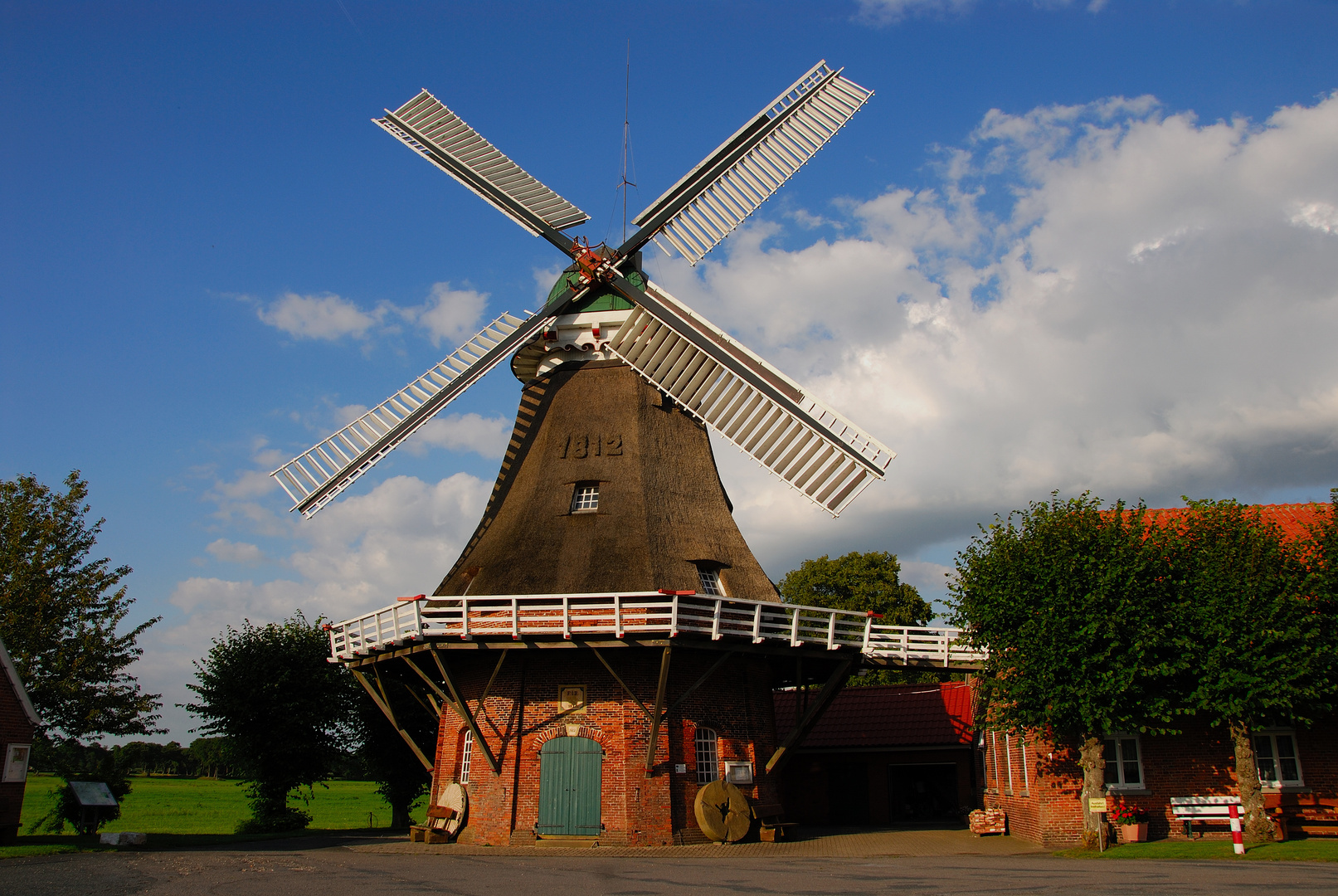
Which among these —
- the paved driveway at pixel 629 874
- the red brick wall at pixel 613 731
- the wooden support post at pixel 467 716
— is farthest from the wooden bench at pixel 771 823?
the wooden support post at pixel 467 716

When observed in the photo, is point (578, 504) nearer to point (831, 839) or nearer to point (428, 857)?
point (428, 857)

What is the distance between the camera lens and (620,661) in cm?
1662

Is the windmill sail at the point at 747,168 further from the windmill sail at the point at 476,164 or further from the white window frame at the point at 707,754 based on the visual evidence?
the white window frame at the point at 707,754

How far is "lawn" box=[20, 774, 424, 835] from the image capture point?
30469 millimetres

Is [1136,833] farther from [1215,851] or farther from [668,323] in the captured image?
[668,323]

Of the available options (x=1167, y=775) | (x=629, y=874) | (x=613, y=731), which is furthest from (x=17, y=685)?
(x=1167, y=775)

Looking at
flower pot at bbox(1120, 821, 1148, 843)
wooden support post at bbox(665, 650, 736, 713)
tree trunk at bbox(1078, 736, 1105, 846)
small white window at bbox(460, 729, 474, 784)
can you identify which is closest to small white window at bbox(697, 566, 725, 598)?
wooden support post at bbox(665, 650, 736, 713)

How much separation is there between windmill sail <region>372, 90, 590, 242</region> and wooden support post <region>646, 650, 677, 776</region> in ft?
37.0

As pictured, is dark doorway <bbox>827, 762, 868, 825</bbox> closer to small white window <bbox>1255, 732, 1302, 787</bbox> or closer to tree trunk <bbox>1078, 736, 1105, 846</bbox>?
tree trunk <bbox>1078, 736, 1105, 846</bbox>

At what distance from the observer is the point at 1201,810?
52.5 ft

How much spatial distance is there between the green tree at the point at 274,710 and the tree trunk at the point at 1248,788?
21199mm

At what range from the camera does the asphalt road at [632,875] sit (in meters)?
10.0

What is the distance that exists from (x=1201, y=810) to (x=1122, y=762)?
1404 mm

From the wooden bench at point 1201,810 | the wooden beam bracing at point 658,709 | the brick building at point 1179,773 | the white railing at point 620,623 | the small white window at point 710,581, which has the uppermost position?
the small white window at point 710,581
